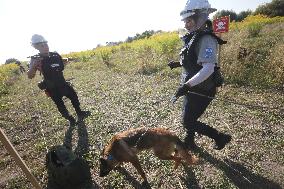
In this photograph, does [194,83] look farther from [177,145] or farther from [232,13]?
[232,13]

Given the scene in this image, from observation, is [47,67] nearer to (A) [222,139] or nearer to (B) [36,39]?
(B) [36,39]

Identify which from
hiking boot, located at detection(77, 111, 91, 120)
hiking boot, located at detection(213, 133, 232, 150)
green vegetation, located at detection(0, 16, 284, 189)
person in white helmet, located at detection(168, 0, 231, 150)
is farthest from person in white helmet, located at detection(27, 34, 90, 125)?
hiking boot, located at detection(213, 133, 232, 150)

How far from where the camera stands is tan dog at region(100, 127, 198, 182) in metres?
4.05

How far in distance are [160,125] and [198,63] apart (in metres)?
3.14

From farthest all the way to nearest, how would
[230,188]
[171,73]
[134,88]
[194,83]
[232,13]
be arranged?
[232,13] < [171,73] < [134,88] < [230,188] < [194,83]

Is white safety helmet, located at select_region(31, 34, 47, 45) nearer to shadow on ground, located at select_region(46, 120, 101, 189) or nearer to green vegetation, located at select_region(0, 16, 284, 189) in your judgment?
green vegetation, located at select_region(0, 16, 284, 189)

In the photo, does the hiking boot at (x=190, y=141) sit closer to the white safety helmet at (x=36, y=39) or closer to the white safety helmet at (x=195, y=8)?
the white safety helmet at (x=195, y=8)

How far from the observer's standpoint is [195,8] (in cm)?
389

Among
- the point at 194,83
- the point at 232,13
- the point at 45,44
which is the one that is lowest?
the point at 232,13

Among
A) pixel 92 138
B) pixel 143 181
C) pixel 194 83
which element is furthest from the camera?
pixel 92 138

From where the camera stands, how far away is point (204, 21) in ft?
13.3

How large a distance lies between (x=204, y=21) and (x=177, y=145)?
5.67 ft

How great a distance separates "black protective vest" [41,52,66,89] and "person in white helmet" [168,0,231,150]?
358 centimetres

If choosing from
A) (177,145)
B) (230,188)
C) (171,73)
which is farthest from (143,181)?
(171,73)
